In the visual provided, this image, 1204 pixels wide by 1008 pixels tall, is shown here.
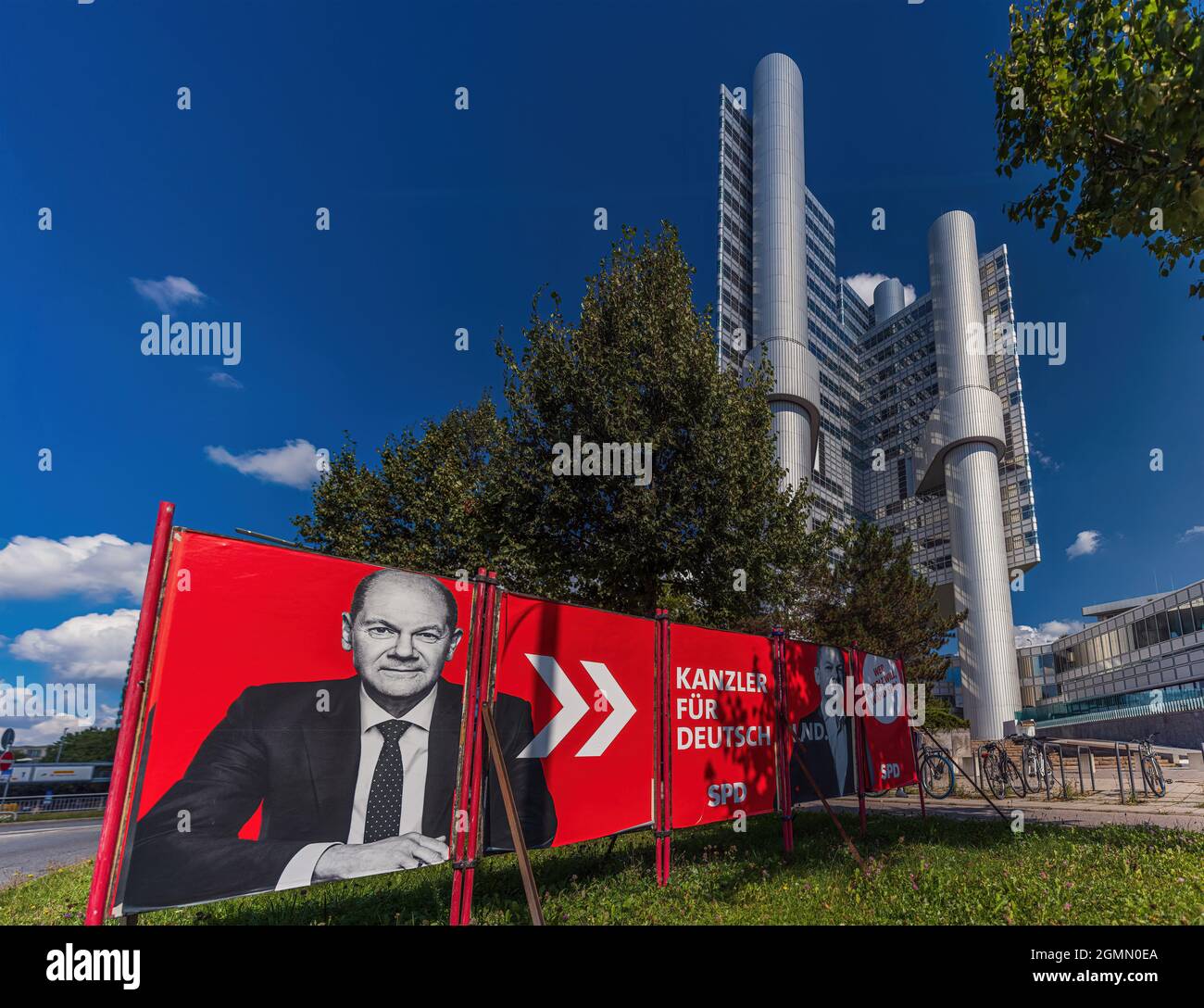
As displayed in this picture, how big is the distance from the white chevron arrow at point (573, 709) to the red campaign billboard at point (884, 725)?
5771 mm

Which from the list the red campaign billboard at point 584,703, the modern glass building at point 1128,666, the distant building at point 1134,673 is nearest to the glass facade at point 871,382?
the modern glass building at point 1128,666

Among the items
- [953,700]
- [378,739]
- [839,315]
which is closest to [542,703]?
[378,739]

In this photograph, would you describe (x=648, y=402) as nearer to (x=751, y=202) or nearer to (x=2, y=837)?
(x=2, y=837)

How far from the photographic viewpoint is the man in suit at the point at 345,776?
3740mm

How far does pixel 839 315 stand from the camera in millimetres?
107438

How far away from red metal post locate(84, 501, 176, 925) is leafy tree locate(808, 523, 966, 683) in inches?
1027

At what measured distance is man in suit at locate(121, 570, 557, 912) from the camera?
12.3 feet

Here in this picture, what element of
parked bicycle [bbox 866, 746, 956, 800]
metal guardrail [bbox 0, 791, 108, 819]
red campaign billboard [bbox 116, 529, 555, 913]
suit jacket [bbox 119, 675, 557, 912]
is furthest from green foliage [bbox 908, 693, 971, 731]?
metal guardrail [bbox 0, 791, 108, 819]

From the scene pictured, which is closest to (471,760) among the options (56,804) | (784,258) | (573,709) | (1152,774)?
(573,709)

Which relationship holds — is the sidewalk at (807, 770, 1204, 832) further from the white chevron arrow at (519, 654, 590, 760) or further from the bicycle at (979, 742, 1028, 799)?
the white chevron arrow at (519, 654, 590, 760)

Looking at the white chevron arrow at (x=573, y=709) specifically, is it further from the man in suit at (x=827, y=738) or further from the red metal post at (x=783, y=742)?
the man in suit at (x=827, y=738)

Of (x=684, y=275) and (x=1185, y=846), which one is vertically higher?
(x=684, y=275)
